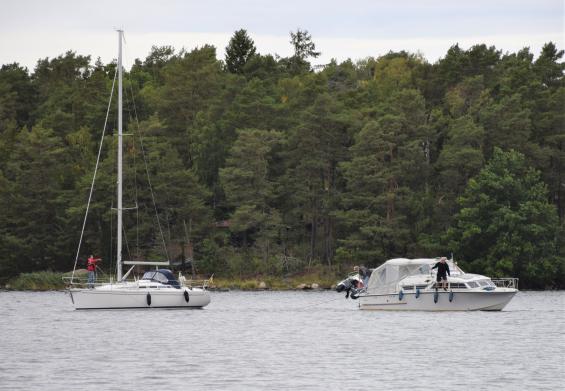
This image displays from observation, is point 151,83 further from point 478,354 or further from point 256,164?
point 478,354

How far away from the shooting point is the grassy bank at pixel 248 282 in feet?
364

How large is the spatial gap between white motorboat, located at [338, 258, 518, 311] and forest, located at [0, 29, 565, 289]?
3729 centimetres

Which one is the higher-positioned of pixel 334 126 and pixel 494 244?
pixel 334 126

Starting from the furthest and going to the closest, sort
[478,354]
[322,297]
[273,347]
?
[322,297] → [273,347] → [478,354]

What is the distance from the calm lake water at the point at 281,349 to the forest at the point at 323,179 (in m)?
33.9

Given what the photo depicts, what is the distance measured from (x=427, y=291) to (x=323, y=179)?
56.3 metres

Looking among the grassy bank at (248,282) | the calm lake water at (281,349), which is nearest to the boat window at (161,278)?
the calm lake water at (281,349)

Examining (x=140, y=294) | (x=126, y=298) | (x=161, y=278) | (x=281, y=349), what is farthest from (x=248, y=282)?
(x=281, y=349)

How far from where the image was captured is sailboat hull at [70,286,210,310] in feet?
211

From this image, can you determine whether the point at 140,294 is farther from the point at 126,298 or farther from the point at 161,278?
the point at 161,278

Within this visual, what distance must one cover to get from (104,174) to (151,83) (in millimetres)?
41810

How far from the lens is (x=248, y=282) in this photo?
11144 centimetres

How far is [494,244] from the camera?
4122 inches

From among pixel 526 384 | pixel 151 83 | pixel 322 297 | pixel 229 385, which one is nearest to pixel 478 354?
pixel 526 384
